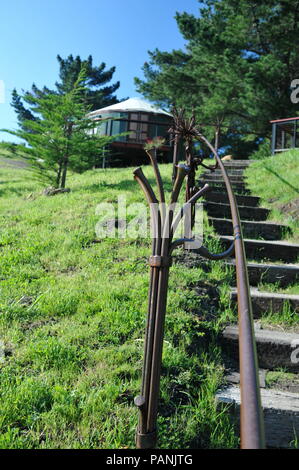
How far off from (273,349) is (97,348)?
106 centimetres

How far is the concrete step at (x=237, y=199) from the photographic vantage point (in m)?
5.00

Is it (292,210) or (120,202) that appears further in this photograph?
(120,202)

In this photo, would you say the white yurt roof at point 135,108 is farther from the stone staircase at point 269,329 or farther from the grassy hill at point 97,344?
the grassy hill at point 97,344

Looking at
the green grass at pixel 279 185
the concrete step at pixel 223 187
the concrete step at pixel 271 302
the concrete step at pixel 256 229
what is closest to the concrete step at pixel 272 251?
the green grass at pixel 279 185

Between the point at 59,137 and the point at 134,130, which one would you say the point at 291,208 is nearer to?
the point at 59,137

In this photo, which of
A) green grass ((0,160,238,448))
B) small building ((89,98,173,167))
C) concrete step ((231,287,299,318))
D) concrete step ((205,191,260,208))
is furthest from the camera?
small building ((89,98,173,167))

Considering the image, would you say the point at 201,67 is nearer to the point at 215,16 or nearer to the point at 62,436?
the point at 215,16

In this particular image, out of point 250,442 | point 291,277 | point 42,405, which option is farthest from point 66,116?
point 250,442

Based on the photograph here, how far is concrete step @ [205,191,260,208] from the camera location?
5.00 metres

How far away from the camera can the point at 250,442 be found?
0.66 metres

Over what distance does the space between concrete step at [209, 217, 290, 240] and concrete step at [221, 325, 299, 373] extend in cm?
189

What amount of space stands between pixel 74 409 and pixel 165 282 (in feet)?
2.50

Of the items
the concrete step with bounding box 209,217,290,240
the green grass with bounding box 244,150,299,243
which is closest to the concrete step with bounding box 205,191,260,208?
the green grass with bounding box 244,150,299,243

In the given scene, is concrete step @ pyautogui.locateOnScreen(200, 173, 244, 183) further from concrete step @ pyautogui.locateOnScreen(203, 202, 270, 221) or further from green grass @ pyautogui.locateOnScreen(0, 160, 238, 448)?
green grass @ pyautogui.locateOnScreen(0, 160, 238, 448)
